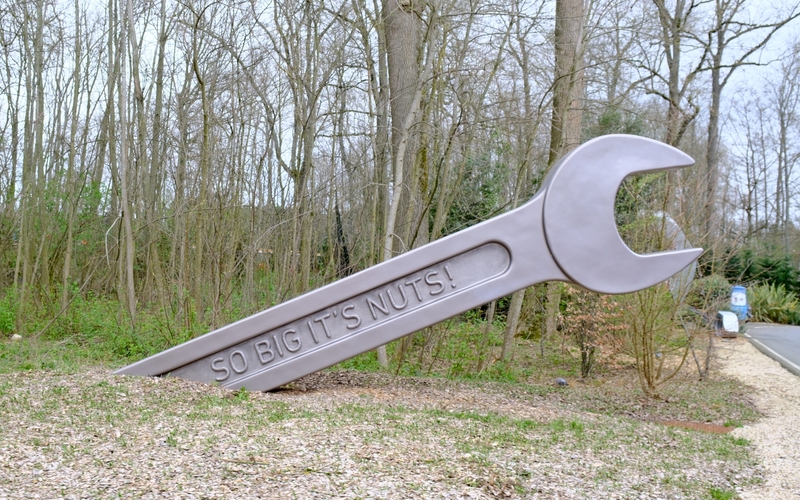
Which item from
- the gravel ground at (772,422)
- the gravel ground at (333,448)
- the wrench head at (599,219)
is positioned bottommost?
the gravel ground at (772,422)

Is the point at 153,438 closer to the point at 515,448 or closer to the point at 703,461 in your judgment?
the point at 515,448

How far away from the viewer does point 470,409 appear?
19.8ft

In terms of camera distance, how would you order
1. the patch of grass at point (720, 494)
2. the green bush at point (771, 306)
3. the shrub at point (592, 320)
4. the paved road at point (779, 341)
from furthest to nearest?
the green bush at point (771, 306)
the paved road at point (779, 341)
the shrub at point (592, 320)
the patch of grass at point (720, 494)

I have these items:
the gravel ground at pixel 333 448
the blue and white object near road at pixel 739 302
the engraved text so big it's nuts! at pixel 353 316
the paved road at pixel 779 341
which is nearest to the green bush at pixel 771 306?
the paved road at pixel 779 341

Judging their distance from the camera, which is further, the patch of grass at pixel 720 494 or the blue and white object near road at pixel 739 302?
the blue and white object near road at pixel 739 302

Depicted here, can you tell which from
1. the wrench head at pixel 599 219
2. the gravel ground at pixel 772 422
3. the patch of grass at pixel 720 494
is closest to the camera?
the patch of grass at pixel 720 494

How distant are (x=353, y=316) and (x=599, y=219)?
2169mm

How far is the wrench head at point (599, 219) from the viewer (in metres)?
5.81

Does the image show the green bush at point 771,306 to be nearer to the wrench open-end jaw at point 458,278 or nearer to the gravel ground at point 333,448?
the gravel ground at point 333,448

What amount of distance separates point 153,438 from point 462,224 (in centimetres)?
916

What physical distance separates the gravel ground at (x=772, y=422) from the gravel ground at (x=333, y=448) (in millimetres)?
32

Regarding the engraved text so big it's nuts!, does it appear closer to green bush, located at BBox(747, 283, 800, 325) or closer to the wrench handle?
the wrench handle

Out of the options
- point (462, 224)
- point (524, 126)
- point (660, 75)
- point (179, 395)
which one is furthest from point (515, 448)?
point (660, 75)

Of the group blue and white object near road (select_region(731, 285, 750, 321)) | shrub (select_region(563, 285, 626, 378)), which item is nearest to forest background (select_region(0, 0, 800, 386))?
shrub (select_region(563, 285, 626, 378))
